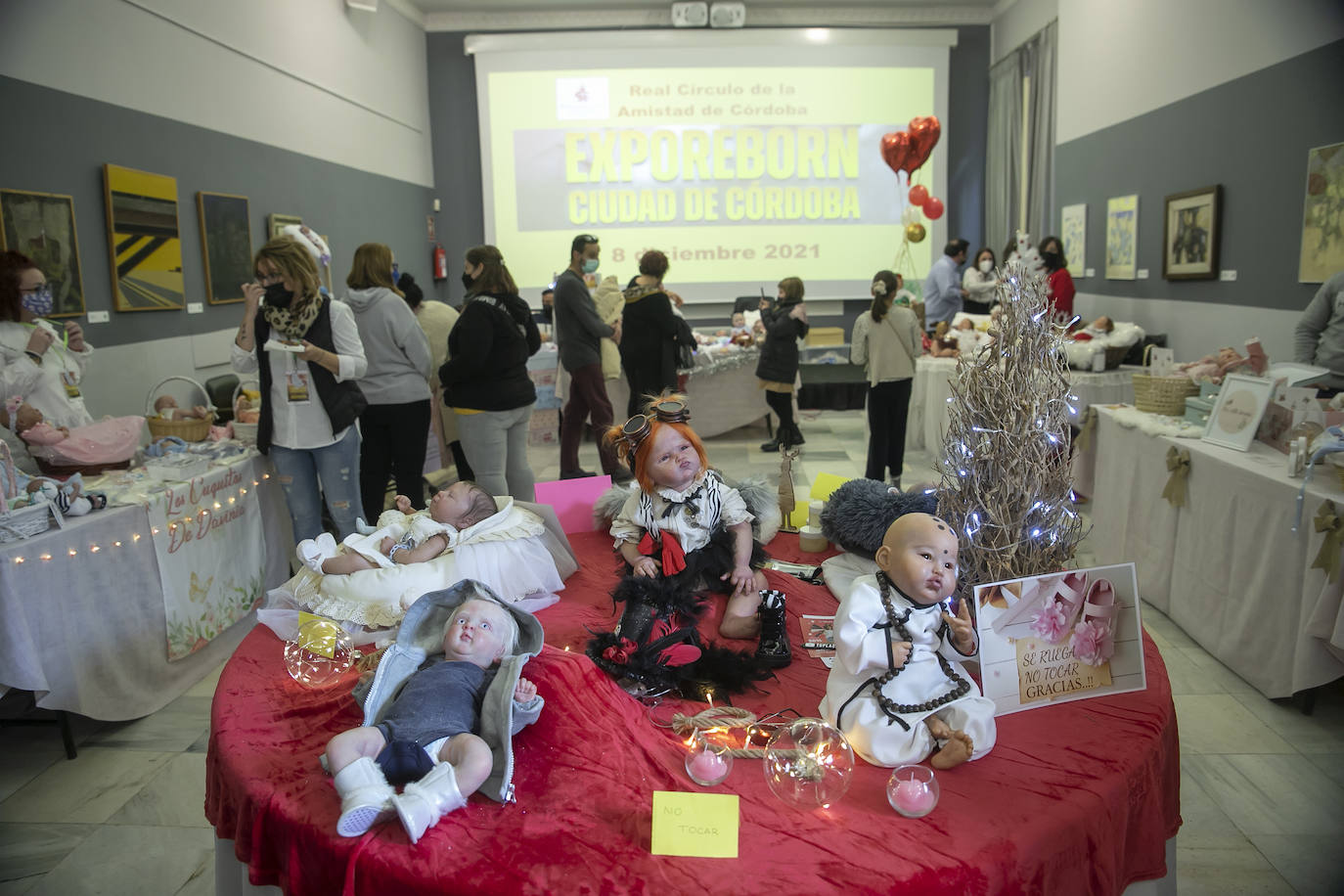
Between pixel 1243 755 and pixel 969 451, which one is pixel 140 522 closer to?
pixel 969 451

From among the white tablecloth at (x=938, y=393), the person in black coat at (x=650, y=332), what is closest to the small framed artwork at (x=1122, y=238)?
the white tablecloth at (x=938, y=393)

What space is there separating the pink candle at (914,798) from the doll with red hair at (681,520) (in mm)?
781

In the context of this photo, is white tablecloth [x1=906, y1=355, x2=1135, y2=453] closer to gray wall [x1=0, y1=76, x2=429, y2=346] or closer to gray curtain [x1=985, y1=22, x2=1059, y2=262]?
gray curtain [x1=985, y1=22, x2=1059, y2=262]

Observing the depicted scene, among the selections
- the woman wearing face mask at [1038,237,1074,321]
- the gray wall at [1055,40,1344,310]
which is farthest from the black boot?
the woman wearing face mask at [1038,237,1074,321]

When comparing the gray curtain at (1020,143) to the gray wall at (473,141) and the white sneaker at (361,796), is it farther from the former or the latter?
the white sneaker at (361,796)

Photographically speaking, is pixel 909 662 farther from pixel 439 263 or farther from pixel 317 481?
pixel 439 263

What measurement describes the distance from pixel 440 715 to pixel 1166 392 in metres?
3.62

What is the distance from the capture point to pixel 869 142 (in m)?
10.3

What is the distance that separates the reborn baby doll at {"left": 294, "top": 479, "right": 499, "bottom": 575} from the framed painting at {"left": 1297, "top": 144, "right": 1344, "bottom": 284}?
175 inches

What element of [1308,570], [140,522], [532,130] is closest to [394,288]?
[140,522]

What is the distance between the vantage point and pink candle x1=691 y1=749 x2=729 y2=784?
4.65ft

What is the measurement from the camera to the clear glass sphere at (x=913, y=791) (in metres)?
1.32

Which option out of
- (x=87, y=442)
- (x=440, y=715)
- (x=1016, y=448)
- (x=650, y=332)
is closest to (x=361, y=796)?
(x=440, y=715)

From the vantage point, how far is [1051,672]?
1660 millimetres
